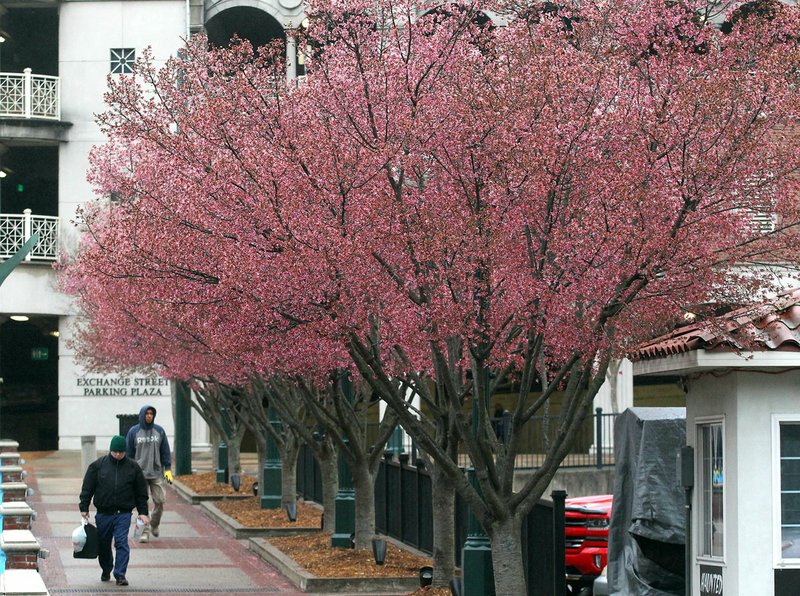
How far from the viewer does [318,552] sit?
18.8m

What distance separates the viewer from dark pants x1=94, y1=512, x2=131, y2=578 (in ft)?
53.0

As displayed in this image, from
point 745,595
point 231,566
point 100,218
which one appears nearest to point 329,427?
point 231,566

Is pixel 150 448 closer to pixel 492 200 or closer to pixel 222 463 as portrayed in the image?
pixel 492 200

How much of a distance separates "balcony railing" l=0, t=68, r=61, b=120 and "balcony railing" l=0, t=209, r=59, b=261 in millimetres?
2999

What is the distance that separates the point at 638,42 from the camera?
42.3 ft

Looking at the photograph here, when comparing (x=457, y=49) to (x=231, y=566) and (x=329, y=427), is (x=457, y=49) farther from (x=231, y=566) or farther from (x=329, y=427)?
(x=231, y=566)

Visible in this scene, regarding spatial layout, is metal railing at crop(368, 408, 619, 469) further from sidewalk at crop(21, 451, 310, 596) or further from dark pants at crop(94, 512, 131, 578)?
dark pants at crop(94, 512, 131, 578)

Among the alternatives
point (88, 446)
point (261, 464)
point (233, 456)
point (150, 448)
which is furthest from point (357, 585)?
point (88, 446)

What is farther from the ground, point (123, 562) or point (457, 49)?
point (457, 49)

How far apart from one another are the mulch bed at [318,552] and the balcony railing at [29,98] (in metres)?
19.9

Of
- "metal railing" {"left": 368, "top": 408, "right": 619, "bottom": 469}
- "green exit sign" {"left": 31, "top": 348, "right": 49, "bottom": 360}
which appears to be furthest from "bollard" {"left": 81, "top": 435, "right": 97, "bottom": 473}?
"green exit sign" {"left": 31, "top": 348, "right": 49, "bottom": 360}

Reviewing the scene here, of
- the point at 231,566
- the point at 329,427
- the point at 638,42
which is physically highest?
the point at 638,42

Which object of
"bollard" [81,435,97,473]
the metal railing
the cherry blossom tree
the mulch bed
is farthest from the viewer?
"bollard" [81,435,97,473]

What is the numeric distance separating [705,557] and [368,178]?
4.18m
